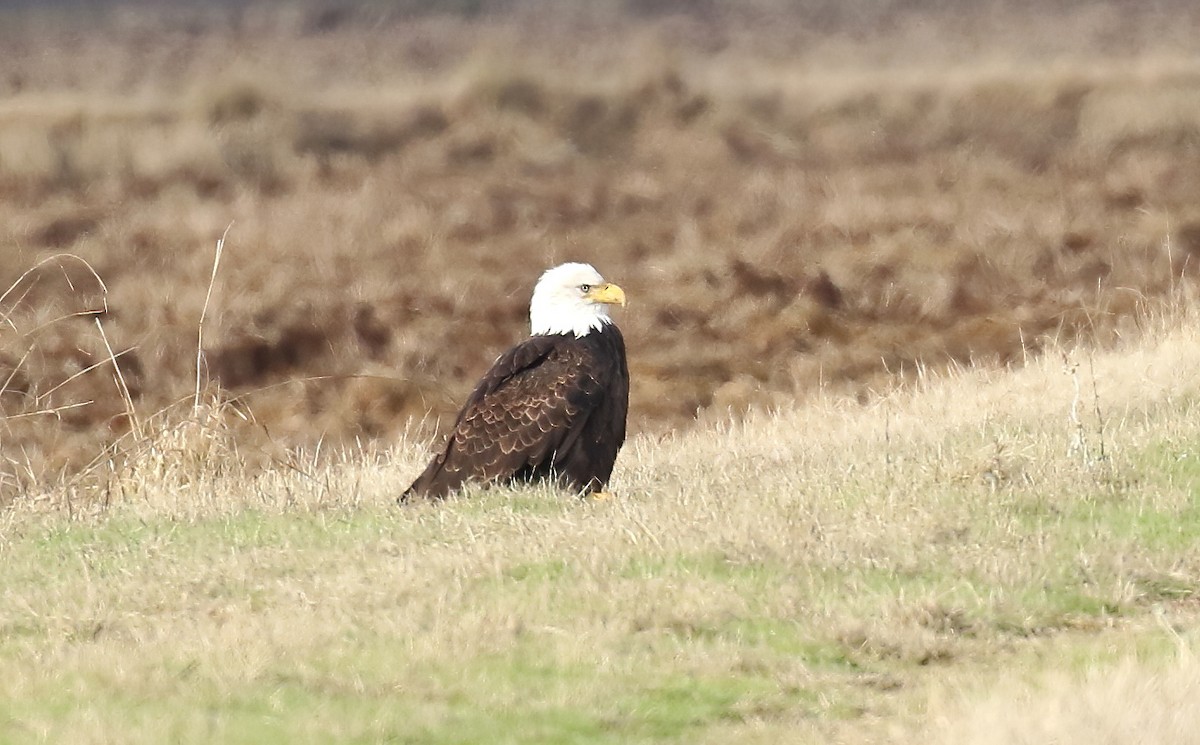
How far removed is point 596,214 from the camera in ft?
86.9

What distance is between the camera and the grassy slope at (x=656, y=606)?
237 inches

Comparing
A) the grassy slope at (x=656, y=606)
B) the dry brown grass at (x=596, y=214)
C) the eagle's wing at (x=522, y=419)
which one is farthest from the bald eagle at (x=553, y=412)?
the dry brown grass at (x=596, y=214)

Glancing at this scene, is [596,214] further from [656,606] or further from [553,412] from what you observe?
[656,606]

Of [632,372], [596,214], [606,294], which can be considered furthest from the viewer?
Result: [596,214]

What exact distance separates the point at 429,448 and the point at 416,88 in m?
19.2

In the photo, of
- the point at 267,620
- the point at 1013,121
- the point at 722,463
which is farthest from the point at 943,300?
the point at 267,620

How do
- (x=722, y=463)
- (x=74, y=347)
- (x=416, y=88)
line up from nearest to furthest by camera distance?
1. (x=722, y=463)
2. (x=74, y=347)
3. (x=416, y=88)

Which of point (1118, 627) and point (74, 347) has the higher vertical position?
point (1118, 627)

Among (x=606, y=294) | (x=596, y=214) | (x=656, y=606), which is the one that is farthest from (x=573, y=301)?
(x=596, y=214)

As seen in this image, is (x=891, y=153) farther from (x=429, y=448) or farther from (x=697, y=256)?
(x=429, y=448)

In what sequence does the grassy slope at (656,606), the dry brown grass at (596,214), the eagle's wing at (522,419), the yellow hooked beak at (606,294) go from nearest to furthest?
the grassy slope at (656,606)
the eagle's wing at (522,419)
the yellow hooked beak at (606,294)
the dry brown grass at (596,214)

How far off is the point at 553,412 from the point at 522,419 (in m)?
0.19

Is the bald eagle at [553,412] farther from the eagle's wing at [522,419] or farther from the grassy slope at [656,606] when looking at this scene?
the grassy slope at [656,606]

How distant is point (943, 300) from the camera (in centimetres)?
2316
